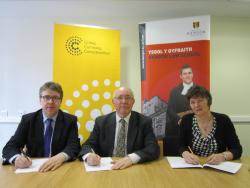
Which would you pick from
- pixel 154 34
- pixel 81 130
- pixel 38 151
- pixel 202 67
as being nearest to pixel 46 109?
pixel 38 151

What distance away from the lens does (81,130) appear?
3.20 metres

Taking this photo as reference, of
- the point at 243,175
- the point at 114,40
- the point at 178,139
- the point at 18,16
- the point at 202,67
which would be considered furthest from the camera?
the point at 18,16

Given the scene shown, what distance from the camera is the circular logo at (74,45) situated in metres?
3.17

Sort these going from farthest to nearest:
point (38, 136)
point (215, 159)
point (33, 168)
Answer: point (38, 136)
point (215, 159)
point (33, 168)

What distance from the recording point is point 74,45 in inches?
125

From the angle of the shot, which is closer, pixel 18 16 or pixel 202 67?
pixel 202 67

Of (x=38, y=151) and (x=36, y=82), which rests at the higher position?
(x=36, y=82)

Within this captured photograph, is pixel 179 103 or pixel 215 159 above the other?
pixel 179 103

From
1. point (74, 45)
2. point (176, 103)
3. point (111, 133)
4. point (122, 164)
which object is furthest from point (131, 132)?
point (74, 45)

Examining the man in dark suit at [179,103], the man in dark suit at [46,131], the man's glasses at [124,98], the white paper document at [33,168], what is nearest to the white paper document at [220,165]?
the man's glasses at [124,98]

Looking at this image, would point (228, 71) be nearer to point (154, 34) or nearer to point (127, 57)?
point (154, 34)

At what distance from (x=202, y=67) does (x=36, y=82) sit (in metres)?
2.67

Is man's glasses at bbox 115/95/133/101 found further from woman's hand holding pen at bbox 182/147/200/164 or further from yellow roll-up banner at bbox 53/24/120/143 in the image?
yellow roll-up banner at bbox 53/24/120/143

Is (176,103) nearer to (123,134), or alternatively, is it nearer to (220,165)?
(123,134)
